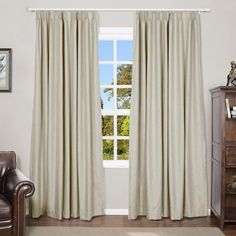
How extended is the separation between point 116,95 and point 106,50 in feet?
1.97

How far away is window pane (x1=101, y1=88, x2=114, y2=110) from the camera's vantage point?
506cm

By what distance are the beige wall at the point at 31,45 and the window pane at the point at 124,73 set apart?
0.56 metres

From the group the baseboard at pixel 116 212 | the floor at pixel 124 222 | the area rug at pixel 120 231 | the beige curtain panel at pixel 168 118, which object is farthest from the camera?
the baseboard at pixel 116 212

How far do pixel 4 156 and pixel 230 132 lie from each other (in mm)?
2539

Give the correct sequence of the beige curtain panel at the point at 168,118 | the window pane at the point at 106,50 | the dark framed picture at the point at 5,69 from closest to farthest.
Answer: the beige curtain panel at the point at 168,118, the dark framed picture at the point at 5,69, the window pane at the point at 106,50

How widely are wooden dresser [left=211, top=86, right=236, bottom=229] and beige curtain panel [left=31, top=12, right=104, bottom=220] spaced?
1.39 meters

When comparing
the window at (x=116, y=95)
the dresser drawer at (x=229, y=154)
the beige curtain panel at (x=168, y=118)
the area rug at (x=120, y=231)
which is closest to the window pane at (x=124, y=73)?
the window at (x=116, y=95)

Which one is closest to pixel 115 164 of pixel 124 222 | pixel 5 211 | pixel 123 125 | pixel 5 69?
pixel 123 125

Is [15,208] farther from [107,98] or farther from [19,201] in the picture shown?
[107,98]

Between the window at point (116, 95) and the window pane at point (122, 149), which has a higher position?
the window at point (116, 95)

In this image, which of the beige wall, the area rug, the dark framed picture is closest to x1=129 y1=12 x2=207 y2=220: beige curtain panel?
the beige wall

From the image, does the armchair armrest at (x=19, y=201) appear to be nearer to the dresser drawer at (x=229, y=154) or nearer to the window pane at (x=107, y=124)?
the window pane at (x=107, y=124)

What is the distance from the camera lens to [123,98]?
16.7 ft

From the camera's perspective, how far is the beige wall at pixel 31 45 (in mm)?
4793
